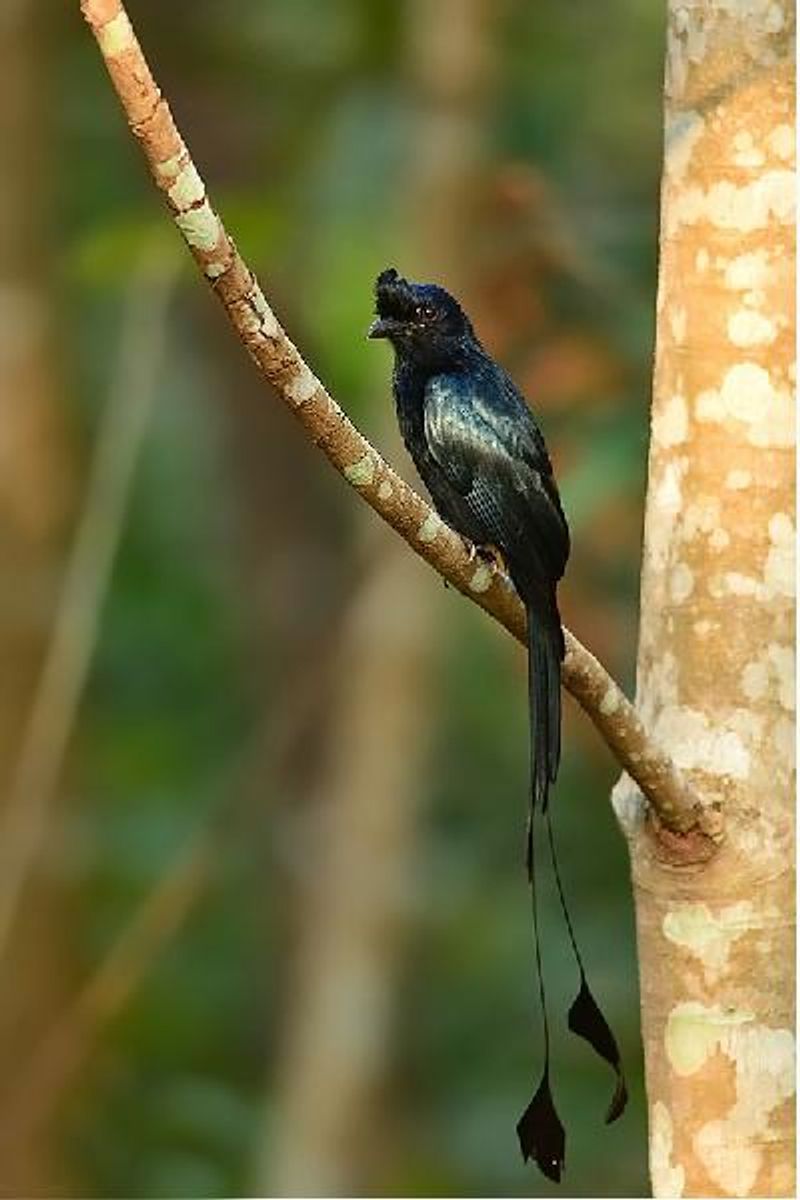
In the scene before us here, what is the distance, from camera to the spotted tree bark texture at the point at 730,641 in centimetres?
241

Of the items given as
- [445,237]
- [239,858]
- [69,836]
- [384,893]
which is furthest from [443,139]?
[239,858]

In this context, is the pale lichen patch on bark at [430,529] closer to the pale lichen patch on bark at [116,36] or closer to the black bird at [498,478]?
the black bird at [498,478]

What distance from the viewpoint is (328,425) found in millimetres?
2092

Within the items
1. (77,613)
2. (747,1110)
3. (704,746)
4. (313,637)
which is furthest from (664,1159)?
(313,637)

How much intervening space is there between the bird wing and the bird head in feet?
0.15

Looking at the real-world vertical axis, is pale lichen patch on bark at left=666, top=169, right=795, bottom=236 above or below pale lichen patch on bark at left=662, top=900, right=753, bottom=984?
above

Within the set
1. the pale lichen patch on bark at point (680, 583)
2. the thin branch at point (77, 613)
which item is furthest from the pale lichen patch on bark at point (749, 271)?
the thin branch at point (77, 613)

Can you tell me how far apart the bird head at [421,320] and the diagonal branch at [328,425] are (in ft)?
1.66

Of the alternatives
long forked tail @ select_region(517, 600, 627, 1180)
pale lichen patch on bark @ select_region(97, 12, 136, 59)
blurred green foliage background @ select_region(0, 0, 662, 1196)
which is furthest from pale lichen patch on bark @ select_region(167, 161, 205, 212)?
blurred green foliage background @ select_region(0, 0, 662, 1196)

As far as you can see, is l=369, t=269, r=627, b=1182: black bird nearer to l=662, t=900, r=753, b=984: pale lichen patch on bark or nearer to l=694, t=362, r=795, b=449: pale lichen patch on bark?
l=662, t=900, r=753, b=984: pale lichen patch on bark

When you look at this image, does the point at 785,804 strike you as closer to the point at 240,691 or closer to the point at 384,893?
the point at 384,893

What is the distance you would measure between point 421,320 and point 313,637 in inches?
128

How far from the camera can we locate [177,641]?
6.51 m

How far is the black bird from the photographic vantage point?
8.03 ft
